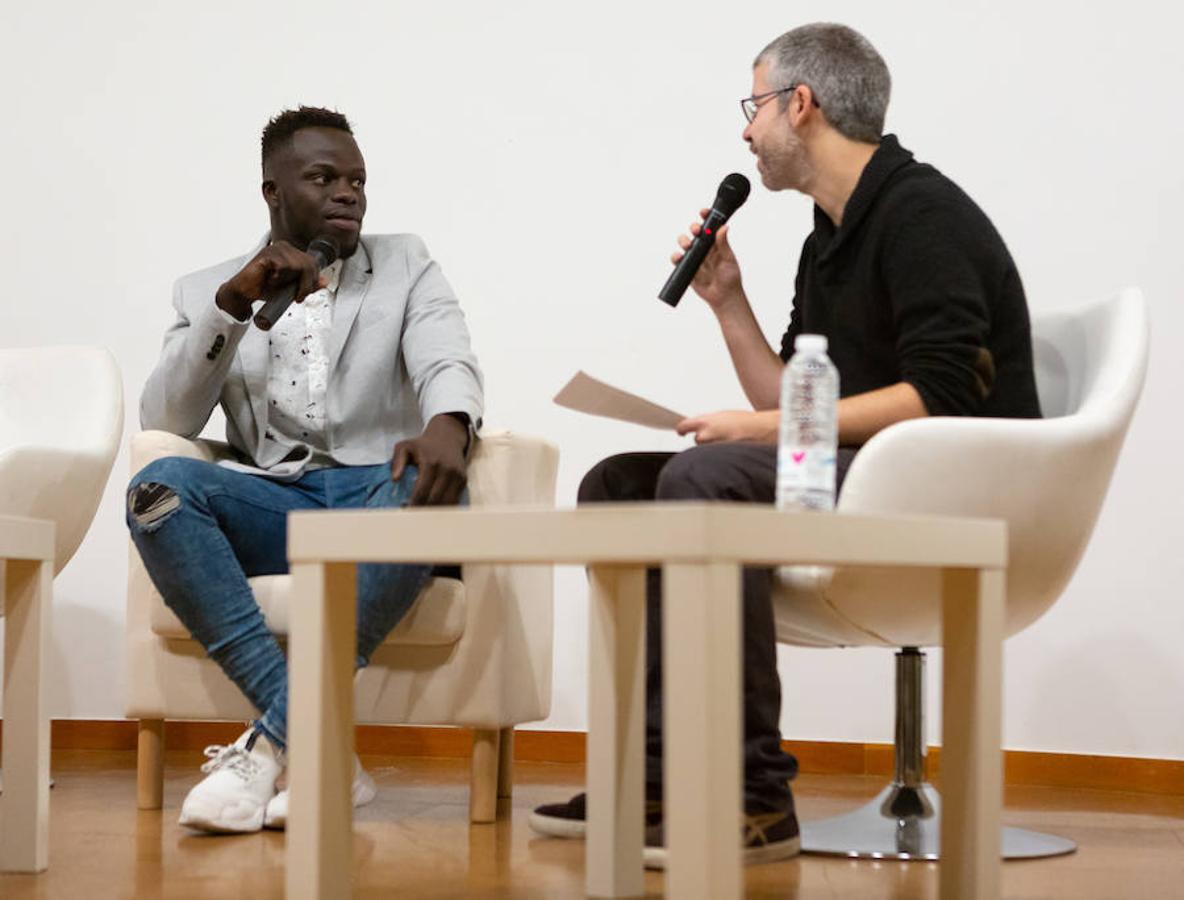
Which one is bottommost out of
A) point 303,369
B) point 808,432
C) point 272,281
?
point 808,432

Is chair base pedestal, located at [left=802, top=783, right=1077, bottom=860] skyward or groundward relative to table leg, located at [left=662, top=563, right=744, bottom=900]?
groundward

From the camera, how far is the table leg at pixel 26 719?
72.6 inches

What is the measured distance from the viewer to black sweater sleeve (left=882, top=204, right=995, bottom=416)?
6.29 ft

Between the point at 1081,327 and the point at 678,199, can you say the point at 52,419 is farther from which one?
the point at 1081,327

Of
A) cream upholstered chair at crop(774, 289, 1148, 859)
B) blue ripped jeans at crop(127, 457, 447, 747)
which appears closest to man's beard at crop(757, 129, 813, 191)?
cream upholstered chair at crop(774, 289, 1148, 859)

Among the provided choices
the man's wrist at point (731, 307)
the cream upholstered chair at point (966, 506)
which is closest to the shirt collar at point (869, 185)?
the man's wrist at point (731, 307)

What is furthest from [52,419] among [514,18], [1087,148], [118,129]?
[1087,148]

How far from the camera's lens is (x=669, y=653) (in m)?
1.15

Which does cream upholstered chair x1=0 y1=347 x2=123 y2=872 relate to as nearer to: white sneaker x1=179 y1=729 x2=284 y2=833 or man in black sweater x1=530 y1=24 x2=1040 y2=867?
white sneaker x1=179 y1=729 x2=284 y2=833

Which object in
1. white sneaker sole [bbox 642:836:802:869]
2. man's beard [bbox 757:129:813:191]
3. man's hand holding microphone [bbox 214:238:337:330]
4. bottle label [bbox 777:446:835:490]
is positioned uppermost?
man's beard [bbox 757:129:813:191]

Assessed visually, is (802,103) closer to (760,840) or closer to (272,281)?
(272,281)

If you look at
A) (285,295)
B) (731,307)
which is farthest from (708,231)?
(285,295)

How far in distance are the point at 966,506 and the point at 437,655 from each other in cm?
90

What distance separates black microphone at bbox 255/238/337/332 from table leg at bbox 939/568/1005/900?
1211 mm
